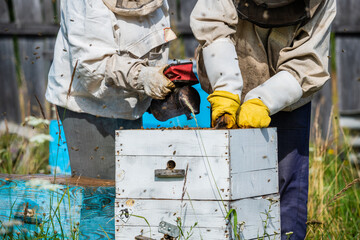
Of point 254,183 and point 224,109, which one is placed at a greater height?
point 224,109

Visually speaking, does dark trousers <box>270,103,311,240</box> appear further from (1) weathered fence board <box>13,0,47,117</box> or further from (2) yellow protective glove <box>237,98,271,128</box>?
(1) weathered fence board <box>13,0,47,117</box>

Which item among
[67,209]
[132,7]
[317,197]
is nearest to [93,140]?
[67,209]

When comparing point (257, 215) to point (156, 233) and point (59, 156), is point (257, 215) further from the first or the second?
point (59, 156)

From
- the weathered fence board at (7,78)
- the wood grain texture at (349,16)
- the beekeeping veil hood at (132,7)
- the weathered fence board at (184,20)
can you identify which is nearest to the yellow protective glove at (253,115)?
the beekeeping veil hood at (132,7)

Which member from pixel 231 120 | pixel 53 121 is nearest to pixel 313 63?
pixel 231 120

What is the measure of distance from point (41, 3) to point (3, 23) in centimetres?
51

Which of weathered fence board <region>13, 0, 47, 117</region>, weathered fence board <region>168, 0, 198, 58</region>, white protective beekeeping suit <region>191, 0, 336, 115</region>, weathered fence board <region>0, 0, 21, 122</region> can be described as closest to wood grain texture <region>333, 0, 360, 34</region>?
weathered fence board <region>168, 0, 198, 58</region>

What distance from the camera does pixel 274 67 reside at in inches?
106

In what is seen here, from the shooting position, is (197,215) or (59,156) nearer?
(197,215)

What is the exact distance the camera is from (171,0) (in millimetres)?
5957

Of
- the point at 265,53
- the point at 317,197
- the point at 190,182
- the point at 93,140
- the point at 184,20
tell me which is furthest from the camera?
→ the point at 184,20

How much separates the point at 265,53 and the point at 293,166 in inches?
25.3

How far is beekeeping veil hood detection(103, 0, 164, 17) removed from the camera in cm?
274

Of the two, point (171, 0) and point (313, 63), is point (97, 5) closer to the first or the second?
point (313, 63)
